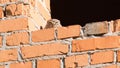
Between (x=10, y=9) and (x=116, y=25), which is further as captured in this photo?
(x=10, y=9)

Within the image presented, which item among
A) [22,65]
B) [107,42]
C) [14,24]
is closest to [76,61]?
[107,42]

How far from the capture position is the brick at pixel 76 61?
85.9 inches

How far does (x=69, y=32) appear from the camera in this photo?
7.43 feet

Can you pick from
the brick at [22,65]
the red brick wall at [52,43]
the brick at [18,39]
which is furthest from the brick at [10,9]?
the brick at [22,65]

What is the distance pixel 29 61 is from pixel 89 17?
38.3 inches

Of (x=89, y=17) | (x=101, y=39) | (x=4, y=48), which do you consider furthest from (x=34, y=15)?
(x=89, y=17)

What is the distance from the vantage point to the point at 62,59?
2.23m

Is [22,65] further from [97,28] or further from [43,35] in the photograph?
[97,28]

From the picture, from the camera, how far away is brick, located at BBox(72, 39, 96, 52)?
2.20 m

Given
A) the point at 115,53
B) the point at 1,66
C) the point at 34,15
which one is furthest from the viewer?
the point at 34,15

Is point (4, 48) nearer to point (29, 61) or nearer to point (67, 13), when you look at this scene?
point (29, 61)

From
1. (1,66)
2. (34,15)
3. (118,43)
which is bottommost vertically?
(1,66)

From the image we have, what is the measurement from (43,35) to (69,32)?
15 centimetres

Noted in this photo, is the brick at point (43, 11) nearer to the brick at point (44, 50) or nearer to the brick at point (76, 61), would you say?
the brick at point (44, 50)
